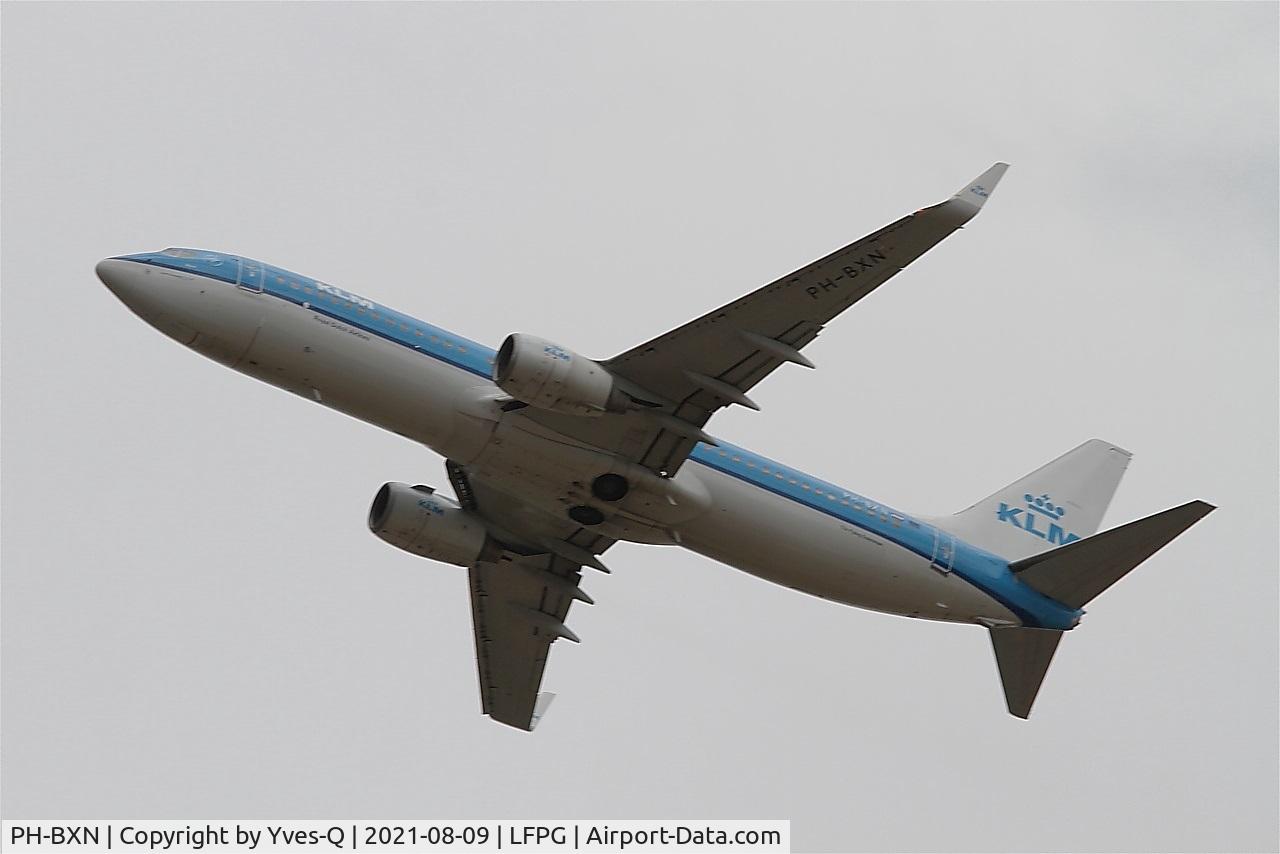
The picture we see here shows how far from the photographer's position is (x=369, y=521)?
40.7m

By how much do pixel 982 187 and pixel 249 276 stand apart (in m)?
15.2

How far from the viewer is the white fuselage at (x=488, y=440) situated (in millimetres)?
33969

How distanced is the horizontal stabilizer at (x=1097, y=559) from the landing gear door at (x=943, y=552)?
166 centimetres

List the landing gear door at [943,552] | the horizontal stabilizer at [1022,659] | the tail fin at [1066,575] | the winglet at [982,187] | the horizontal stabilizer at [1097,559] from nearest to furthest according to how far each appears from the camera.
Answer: the winglet at [982,187]
the horizontal stabilizer at [1097,559]
the tail fin at [1066,575]
the landing gear door at [943,552]
the horizontal stabilizer at [1022,659]

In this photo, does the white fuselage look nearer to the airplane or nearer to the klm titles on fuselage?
the airplane

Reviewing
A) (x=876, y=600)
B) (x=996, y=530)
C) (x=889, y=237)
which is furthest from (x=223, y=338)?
(x=996, y=530)

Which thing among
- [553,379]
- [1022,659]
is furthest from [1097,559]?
[553,379]

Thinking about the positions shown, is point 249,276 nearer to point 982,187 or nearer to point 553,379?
point 553,379

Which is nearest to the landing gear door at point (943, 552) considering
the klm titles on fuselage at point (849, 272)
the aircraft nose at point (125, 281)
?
the klm titles on fuselage at point (849, 272)

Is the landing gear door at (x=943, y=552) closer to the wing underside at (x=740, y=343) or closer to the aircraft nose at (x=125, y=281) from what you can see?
the wing underside at (x=740, y=343)

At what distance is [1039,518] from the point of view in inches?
1713

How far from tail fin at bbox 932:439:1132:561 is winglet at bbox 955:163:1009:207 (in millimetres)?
12502

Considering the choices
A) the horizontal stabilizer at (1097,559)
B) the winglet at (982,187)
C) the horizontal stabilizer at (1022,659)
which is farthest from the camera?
the horizontal stabilizer at (1022,659)

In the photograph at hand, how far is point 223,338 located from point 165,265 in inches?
83.9
